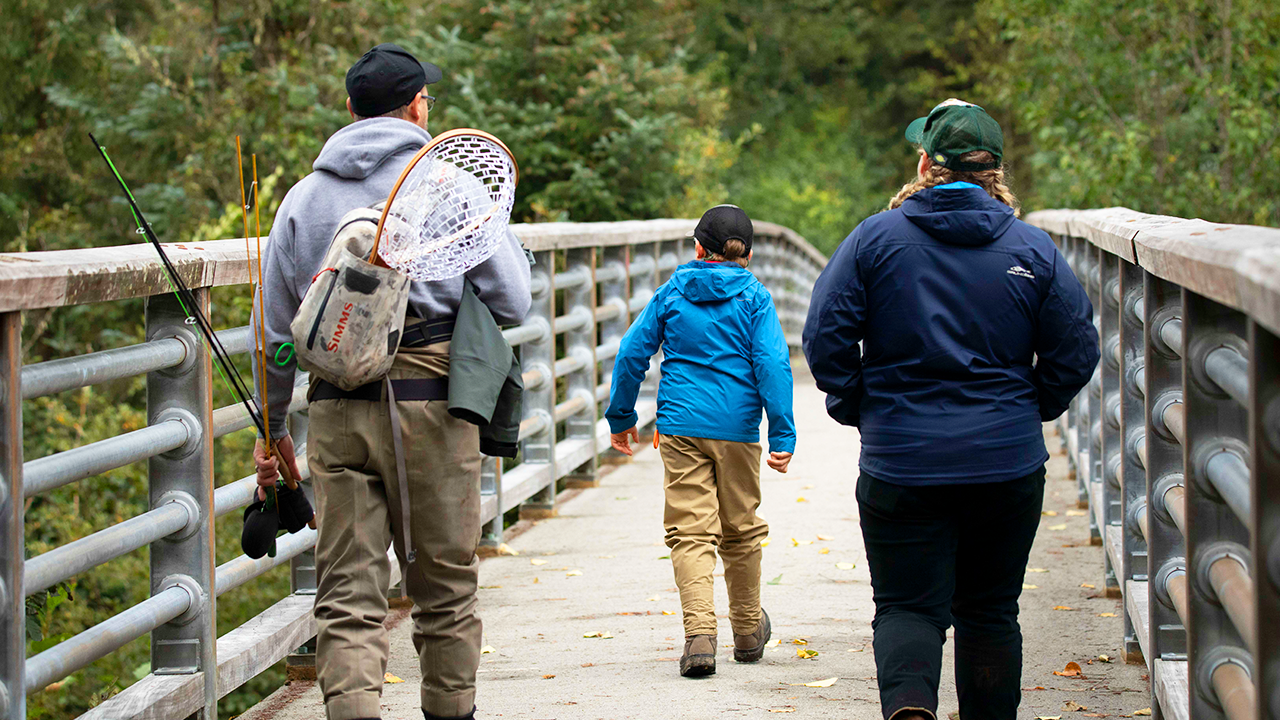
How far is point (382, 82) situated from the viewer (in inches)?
141

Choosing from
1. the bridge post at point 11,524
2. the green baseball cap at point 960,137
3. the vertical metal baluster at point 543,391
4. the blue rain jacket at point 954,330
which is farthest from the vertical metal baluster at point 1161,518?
the vertical metal baluster at point 543,391

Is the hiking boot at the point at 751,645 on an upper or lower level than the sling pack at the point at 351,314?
lower

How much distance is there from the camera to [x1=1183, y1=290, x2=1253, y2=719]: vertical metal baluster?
284 centimetres

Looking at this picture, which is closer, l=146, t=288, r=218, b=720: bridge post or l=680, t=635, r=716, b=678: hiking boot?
l=146, t=288, r=218, b=720: bridge post

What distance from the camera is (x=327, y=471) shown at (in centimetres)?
348

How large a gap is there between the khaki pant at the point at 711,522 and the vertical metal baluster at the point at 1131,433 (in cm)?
117

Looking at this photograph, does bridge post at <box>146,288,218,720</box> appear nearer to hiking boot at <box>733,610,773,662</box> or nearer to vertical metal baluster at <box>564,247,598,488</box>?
hiking boot at <box>733,610,773,662</box>

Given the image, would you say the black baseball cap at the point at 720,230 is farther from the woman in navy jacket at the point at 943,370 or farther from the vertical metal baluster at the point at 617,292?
the vertical metal baluster at the point at 617,292

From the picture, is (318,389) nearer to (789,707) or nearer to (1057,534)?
(789,707)

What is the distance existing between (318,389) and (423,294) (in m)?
0.36

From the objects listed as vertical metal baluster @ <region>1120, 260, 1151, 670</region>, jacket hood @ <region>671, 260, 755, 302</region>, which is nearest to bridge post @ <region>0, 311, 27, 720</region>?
jacket hood @ <region>671, 260, 755, 302</region>

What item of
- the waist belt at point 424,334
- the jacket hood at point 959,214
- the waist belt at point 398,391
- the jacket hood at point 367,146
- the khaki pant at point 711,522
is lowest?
the khaki pant at point 711,522

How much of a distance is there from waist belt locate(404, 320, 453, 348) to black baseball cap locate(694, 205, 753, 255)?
4.84 ft

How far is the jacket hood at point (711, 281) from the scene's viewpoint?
4.75 m
